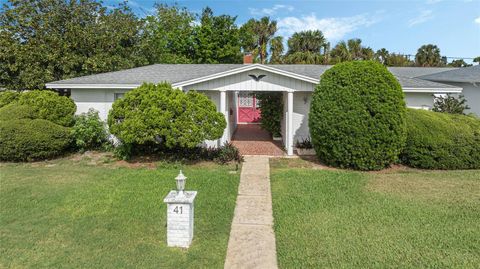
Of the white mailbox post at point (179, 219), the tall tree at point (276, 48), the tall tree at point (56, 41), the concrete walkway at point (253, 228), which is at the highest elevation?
the tall tree at point (276, 48)

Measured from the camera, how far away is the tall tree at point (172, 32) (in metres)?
27.3

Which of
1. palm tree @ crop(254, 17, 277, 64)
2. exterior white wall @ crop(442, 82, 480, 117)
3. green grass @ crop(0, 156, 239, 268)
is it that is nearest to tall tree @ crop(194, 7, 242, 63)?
palm tree @ crop(254, 17, 277, 64)

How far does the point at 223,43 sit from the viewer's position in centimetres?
2845

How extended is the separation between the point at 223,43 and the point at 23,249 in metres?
26.4

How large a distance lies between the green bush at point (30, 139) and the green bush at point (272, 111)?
8.84 meters

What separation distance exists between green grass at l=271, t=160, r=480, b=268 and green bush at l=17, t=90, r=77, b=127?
320 inches

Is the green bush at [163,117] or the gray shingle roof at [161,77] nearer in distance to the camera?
the green bush at [163,117]

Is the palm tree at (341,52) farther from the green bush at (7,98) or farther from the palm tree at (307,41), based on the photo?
Answer: the green bush at (7,98)

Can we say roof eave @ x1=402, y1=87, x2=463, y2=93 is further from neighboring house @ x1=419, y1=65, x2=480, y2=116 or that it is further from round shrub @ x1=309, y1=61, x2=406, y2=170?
neighboring house @ x1=419, y1=65, x2=480, y2=116

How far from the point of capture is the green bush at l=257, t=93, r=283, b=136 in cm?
1428

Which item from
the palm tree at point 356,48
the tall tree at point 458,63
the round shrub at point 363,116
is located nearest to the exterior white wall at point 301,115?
the round shrub at point 363,116

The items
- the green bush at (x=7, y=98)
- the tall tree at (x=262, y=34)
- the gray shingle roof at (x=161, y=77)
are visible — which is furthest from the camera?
the tall tree at (x=262, y=34)

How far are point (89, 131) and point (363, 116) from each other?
9429 mm

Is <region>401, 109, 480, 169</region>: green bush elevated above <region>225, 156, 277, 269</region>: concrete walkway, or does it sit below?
above
